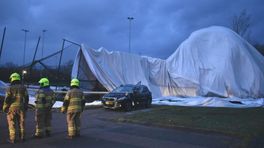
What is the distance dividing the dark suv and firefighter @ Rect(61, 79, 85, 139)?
36.0 feet

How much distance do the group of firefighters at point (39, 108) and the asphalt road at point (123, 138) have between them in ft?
1.04

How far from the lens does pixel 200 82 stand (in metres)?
39.8

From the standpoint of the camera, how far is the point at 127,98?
23.3 metres

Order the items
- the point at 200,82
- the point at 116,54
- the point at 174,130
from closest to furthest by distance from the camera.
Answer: the point at 174,130 < the point at 116,54 < the point at 200,82

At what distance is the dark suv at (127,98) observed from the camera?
23.0m

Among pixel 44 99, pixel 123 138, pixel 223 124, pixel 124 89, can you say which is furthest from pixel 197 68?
pixel 44 99

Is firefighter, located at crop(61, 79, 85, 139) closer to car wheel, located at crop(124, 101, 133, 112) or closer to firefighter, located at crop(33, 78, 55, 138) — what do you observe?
firefighter, located at crop(33, 78, 55, 138)

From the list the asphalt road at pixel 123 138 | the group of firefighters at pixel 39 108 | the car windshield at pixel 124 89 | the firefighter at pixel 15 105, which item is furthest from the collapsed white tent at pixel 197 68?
the firefighter at pixel 15 105

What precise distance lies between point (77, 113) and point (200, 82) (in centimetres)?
2948

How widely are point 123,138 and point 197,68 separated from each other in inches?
1176

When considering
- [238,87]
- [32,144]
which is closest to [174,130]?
[32,144]

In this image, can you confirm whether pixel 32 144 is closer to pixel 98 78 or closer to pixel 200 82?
pixel 98 78

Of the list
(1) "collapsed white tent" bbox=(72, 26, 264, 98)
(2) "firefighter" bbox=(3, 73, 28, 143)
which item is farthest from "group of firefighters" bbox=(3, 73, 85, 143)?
(1) "collapsed white tent" bbox=(72, 26, 264, 98)

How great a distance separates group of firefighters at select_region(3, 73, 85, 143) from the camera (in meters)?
10.7
